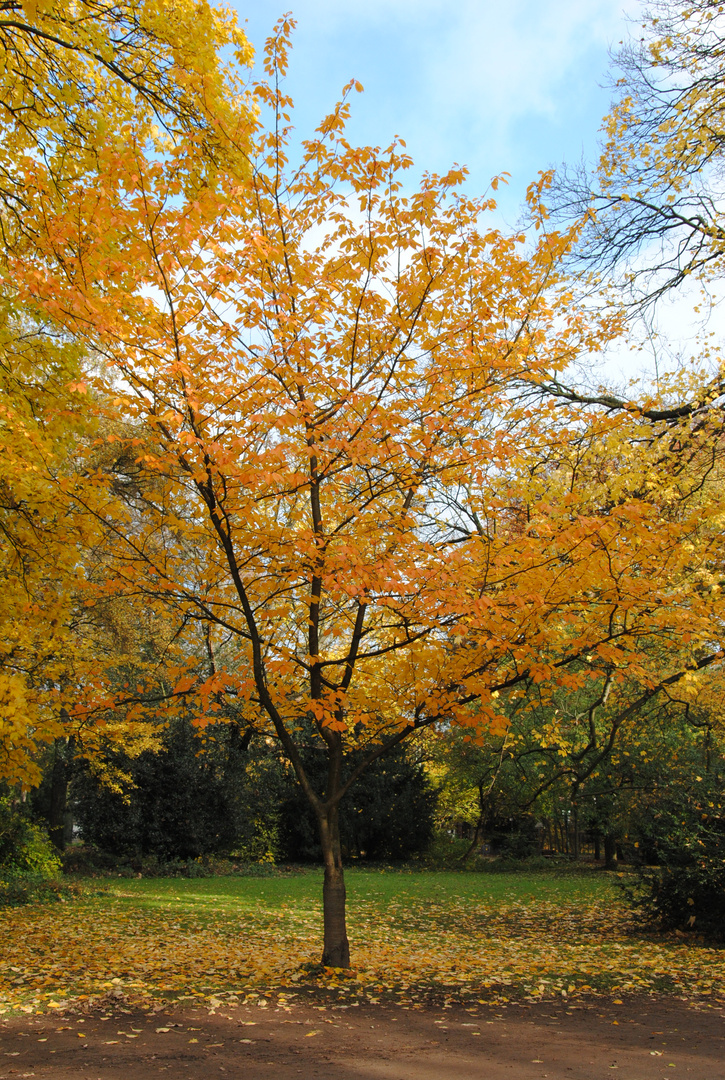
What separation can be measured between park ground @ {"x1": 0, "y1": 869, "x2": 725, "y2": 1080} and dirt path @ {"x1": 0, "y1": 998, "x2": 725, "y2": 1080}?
15mm

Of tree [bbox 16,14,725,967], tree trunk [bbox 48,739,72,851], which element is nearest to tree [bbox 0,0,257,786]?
tree [bbox 16,14,725,967]

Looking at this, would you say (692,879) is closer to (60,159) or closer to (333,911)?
(333,911)

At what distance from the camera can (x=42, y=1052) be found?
12.2 ft

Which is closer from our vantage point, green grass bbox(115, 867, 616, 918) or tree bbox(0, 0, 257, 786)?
tree bbox(0, 0, 257, 786)

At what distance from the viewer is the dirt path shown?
355 centimetres

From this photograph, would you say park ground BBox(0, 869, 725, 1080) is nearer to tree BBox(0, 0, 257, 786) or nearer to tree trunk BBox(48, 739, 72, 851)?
tree BBox(0, 0, 257, 786)

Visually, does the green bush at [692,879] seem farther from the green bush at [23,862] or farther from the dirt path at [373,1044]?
the green bush at [23,862]

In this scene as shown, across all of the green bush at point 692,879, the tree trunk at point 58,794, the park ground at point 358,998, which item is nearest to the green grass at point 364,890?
the park ground at point 358,998

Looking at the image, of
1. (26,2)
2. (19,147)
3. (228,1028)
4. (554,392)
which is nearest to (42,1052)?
(228,1028)

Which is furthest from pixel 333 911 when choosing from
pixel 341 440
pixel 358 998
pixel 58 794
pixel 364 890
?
pixel 58 794

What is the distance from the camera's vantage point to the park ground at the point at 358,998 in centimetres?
371

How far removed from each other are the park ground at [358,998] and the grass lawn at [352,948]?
0.03 meters

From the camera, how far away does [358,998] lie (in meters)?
5.11

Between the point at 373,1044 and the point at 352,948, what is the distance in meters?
A: 3.48
